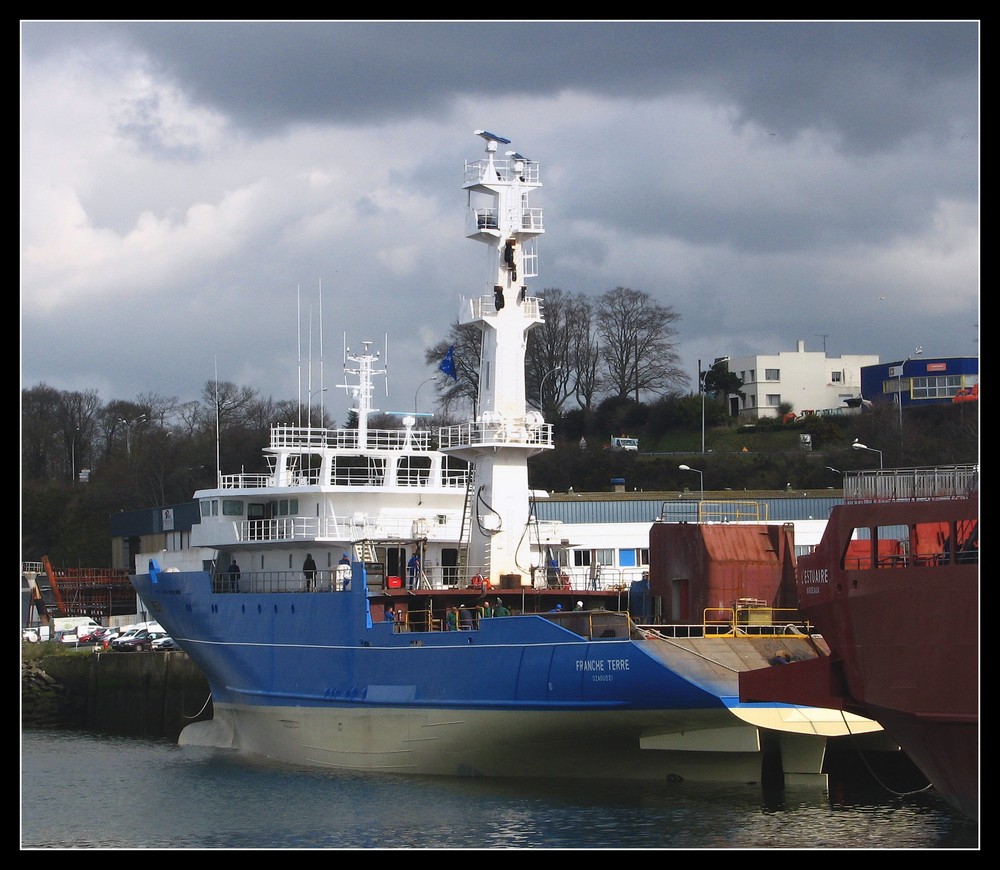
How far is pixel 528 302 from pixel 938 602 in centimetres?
1471

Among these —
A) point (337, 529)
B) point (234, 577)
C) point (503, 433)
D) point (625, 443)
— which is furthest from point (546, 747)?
point (625, 443)

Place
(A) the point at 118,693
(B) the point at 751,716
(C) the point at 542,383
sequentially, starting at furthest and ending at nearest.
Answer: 1. (C) the point at 542,383
2. (A) the point at 118,693
3. (B) the point at 751,716

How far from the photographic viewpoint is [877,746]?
28.8 m

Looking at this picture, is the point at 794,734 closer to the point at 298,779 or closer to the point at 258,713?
the point at 298,779

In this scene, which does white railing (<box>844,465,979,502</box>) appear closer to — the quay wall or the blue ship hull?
the blue ship hull

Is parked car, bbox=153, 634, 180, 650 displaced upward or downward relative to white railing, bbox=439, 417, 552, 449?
downward

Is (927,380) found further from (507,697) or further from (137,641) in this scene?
(507,697)

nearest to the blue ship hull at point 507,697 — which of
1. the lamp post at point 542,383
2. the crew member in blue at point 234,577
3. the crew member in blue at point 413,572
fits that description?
the crew member in blue at point 413,572

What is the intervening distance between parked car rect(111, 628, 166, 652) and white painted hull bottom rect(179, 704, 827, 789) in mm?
18539

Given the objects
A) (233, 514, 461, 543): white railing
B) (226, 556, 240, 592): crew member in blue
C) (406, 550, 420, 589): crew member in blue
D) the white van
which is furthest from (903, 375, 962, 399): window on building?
(406, 550, 420, 589): crew member in blue

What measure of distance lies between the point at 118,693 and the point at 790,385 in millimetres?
43472

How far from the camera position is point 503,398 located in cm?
3350

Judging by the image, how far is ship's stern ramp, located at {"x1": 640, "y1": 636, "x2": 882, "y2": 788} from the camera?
25984 millimetres

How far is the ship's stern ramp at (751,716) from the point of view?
26.0 meters
